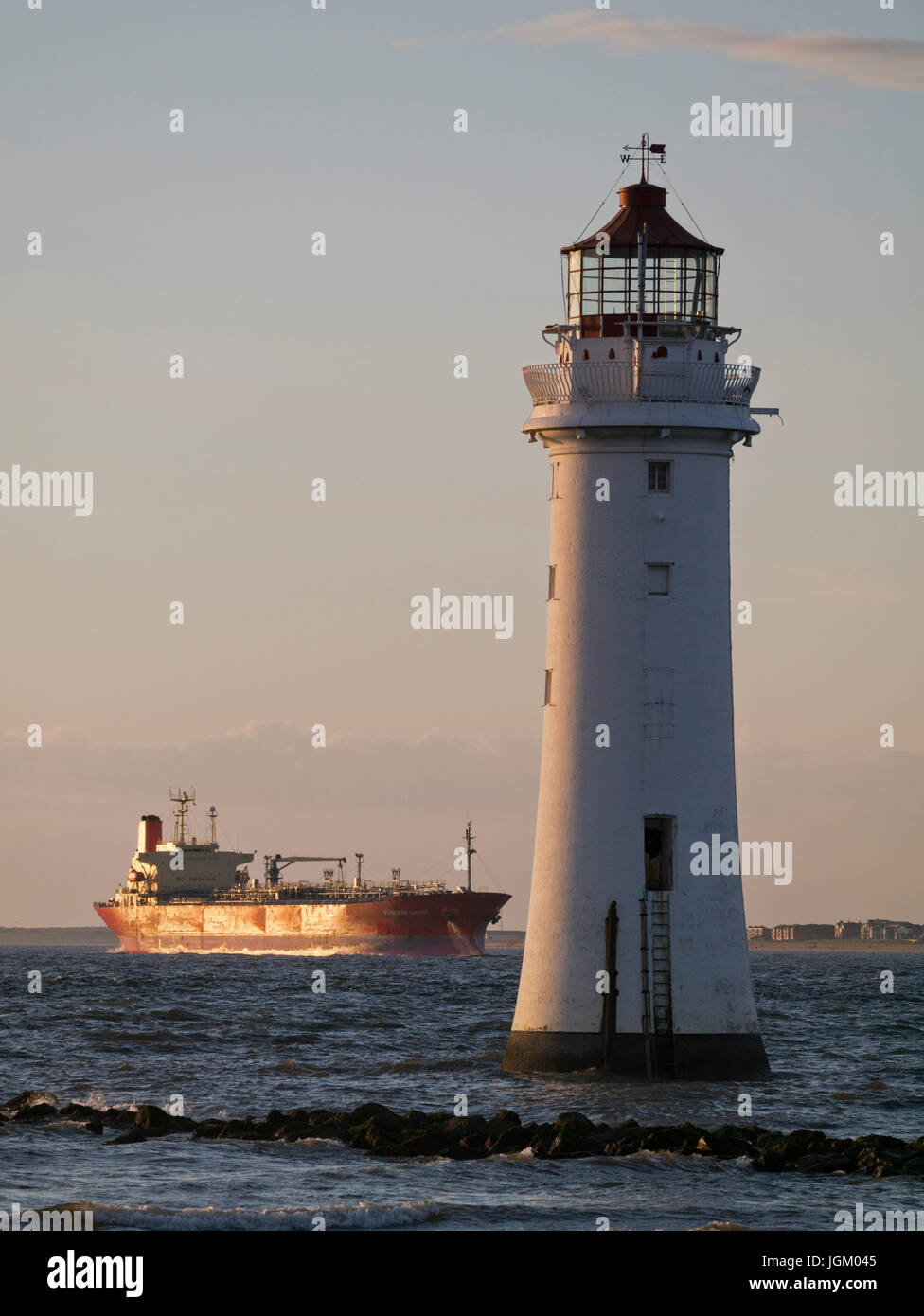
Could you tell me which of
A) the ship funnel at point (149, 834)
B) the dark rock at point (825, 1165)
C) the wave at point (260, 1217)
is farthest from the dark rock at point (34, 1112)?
the ship funnel at point (149, 834)

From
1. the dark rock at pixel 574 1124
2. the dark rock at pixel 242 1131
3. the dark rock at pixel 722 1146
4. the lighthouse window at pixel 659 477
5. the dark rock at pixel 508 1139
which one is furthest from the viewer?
the lighthouse window at pixel 659 477

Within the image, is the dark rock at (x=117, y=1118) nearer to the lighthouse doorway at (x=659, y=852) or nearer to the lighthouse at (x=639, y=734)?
the lighthouse at (x=639, y=734)

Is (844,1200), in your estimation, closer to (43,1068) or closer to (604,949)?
A: (604,949)

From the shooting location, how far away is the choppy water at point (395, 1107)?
18.4 metres

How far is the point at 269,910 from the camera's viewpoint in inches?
5207

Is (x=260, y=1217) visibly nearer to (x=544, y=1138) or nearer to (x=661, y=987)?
(x=544, y=1138)

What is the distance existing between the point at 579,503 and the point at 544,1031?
21.5 feet

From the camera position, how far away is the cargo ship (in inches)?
4813

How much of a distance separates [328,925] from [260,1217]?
110 meters

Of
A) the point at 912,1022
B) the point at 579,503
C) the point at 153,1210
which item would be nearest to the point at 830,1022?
the point at 912,1022

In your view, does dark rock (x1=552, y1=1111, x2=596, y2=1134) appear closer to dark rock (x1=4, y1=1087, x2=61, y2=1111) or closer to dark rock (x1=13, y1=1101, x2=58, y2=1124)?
dark rock (x1=13, y1=1101, x2=58, y2=1124)

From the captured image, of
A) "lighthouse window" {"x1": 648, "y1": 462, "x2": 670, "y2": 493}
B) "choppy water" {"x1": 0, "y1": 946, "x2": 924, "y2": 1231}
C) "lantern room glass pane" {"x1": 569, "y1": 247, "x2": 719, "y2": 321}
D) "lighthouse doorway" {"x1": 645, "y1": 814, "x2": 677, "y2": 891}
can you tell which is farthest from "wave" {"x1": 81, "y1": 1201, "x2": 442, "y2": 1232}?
"lantern room glass pane" {"x1": 569, "y1": 247, "x2": 719, "y2": 321}

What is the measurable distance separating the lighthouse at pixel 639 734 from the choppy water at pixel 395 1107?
82 cm

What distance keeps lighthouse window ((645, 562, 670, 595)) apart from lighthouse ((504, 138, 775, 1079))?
3 centimetres
